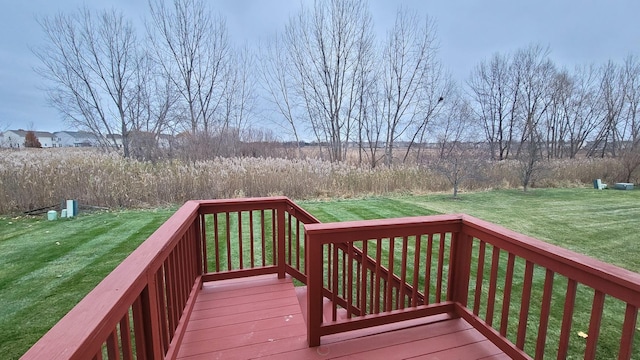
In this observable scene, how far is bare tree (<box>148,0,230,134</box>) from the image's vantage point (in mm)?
11227

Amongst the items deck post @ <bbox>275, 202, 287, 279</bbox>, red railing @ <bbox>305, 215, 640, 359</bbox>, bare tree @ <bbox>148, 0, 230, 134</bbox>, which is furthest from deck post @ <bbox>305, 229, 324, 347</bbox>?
bare tree @ <bbox>148, 0, 230, 134</bbox>

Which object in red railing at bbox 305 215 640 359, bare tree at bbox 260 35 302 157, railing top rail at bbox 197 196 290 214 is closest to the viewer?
red railing at bbox 305 215 640 359

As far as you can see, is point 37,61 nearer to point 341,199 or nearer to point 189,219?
point 341,199

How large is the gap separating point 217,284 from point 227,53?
38.2 feet

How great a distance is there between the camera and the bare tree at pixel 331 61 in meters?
11.0

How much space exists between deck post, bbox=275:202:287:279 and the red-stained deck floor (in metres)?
0.54

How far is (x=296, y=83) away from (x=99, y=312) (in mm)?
12373

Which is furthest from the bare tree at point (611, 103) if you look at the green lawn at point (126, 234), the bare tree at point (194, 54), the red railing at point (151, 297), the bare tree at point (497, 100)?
the red railing at point (151, 297)

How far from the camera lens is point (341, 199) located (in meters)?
7.77

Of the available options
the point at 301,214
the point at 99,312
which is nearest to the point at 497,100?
the point at 301,214

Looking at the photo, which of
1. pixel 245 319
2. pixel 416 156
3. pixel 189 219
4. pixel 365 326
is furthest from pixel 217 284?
pixel 416 156

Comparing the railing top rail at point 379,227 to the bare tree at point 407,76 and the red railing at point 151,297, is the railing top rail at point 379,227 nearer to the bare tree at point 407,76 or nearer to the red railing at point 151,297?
the red railing at point 151,297

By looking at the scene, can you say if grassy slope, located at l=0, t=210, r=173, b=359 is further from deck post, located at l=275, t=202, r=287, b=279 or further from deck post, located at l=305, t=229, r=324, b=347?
deck post, located at l=305, t=229, r=324, b=347

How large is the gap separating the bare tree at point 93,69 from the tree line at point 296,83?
0.11ft
